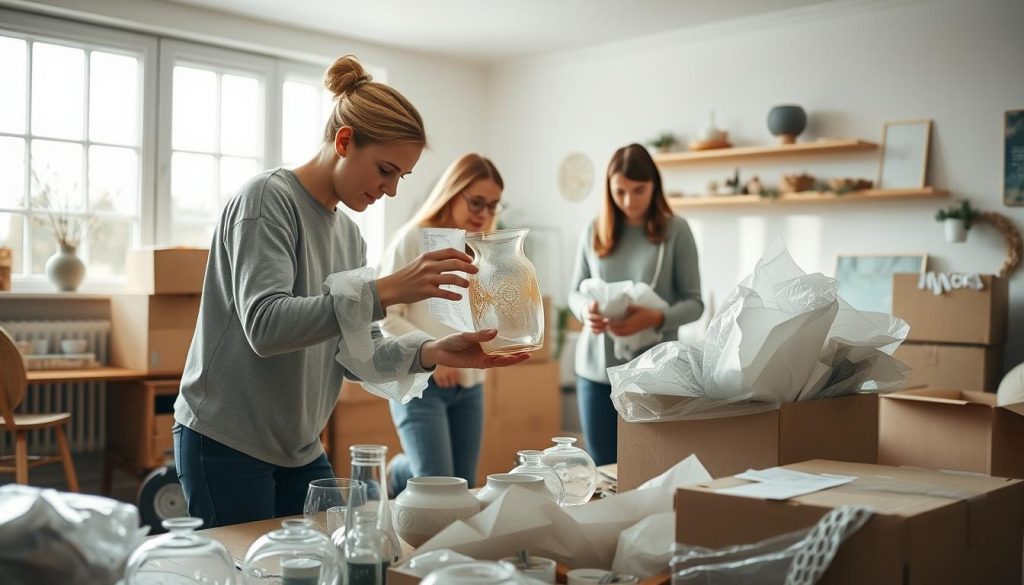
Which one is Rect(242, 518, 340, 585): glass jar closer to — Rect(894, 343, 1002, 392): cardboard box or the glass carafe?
the glass carafe

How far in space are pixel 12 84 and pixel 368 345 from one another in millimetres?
3723

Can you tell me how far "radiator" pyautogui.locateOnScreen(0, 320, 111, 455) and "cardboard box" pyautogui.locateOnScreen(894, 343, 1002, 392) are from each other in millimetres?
3595

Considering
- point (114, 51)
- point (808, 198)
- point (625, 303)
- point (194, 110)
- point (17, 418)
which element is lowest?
point (17, 418)

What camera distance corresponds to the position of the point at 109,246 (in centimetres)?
473

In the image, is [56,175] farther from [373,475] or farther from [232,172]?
[373,475]

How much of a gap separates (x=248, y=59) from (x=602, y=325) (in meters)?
3.15

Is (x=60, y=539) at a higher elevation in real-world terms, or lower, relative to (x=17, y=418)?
higher

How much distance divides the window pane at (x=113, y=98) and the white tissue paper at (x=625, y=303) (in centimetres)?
293

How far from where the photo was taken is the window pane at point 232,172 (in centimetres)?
506

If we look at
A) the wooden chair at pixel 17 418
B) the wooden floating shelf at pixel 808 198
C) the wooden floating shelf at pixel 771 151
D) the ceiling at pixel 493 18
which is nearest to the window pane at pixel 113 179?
the ceiling at pixel 493 18

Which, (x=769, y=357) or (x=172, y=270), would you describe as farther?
(x=172, y=270)

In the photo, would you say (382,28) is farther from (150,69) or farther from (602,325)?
(602,325)

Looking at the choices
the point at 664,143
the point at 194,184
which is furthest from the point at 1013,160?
the point at 194,184

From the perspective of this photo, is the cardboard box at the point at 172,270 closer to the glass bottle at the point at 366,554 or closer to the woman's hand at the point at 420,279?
the woman's hand at the point at 420,279
